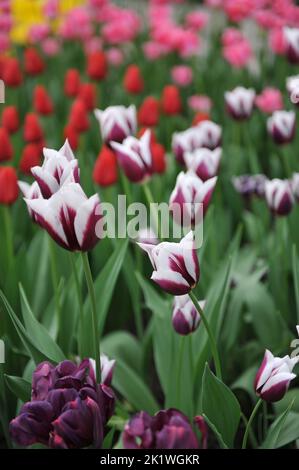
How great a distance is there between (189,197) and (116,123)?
1.02 ft

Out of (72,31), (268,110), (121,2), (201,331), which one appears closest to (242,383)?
(201,331)

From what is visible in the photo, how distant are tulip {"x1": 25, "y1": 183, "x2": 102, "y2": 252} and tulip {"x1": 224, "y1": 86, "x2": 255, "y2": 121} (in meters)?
1.01

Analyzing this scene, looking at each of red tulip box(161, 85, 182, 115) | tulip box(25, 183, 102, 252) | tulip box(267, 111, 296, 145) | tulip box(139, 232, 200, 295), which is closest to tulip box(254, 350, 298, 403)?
tulip box(139, 232, 200, 295)

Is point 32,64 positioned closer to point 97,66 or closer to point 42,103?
point 97,66

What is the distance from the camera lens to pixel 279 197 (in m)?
1.35

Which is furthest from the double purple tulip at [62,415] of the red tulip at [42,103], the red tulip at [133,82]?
the red tulip at [133,82]

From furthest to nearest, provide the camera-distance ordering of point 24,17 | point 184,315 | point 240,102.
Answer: point 24,17
point 240,102
point 184,315

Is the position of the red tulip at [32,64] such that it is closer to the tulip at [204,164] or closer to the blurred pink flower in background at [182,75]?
the blurred pink flower in background at [182,75]

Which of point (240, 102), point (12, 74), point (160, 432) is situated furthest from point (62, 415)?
point (12, 74)

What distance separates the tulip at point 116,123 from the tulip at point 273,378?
587 mm

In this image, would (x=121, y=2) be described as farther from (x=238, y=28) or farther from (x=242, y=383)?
(x=242, y=383)

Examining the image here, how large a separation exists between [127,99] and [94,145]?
474 millimetres

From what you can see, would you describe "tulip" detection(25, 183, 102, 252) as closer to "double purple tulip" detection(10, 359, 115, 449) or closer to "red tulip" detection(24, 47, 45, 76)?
"double purple tulip" detection(10, 359, 115, 449)

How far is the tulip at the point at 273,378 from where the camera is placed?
861 mm
